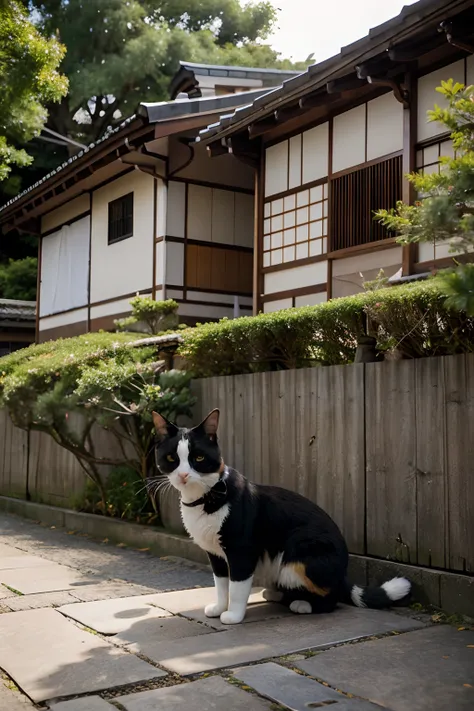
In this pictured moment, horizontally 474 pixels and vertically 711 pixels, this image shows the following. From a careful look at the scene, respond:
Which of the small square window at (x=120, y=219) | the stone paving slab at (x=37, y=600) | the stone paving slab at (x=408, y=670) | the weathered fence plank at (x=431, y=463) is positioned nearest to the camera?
the stone paving slab at (x=408, y=670)

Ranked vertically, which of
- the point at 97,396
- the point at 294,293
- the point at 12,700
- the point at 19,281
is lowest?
the point at 12,700

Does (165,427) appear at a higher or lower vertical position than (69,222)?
lower

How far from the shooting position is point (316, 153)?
11.8 metres

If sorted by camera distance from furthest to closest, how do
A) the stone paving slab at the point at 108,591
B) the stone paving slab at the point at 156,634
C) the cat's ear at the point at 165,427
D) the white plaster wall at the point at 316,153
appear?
the white plaster wall at the point at 316,153, the stone paving slab at the point at 108,591, the cat's ear at the point at 165,427, the stone paving slab at the point at 156,634

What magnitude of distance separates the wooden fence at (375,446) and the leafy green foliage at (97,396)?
3.11 feet

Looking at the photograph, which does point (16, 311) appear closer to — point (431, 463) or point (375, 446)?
point (375, 446)

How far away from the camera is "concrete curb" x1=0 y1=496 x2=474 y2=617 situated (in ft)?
16.5

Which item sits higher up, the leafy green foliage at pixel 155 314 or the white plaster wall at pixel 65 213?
the white plaster wall at pixel 65 213

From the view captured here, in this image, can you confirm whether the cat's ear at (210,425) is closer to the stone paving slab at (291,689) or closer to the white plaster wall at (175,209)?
the stone paving slab at (291,689)

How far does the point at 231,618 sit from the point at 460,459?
74.2 inches

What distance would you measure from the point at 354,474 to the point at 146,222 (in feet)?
35.0

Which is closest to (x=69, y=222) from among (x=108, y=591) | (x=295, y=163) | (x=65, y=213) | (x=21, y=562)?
(x=65, y=213)

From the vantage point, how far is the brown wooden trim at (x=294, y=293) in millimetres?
11582

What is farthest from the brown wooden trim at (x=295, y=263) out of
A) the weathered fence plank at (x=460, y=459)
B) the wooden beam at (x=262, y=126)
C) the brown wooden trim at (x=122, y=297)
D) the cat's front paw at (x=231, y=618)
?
the cat's front paw at (x=231, y=618)
